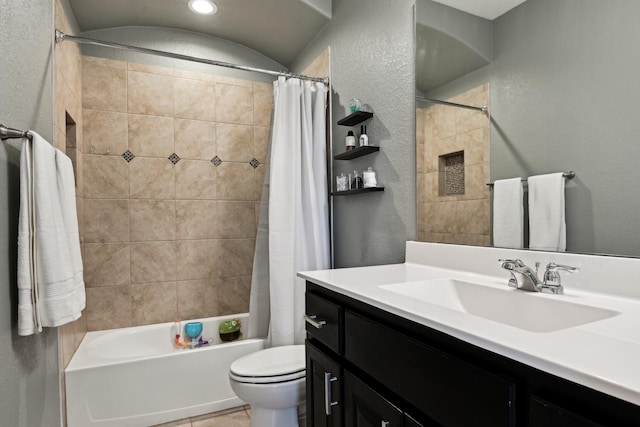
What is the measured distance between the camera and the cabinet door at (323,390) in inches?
44.2

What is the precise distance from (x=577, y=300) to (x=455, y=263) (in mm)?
527

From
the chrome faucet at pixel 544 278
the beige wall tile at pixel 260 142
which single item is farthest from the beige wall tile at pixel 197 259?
the chrome faucet at pixel 544 278

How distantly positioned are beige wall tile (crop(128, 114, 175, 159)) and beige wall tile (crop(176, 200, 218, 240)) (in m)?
0.41

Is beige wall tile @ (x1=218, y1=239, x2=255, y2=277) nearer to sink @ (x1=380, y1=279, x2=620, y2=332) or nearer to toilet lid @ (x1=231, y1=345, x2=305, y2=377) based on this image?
toilet lid @ (x1=231, y1=345, x2=305, y2=377)

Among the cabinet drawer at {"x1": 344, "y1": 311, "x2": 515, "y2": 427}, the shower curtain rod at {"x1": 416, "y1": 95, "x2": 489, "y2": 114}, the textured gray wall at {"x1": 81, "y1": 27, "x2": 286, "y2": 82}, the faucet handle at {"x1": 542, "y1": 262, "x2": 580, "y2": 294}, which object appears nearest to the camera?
the cabinet drawer at {"x1": 344, "y1": 311, "x2": 515, "y2": 427}

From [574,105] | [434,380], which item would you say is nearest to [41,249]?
[434,380]

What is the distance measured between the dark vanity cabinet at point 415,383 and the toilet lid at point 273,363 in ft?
1.06

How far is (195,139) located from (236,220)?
2.35 ft

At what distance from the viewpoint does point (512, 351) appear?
579 mm

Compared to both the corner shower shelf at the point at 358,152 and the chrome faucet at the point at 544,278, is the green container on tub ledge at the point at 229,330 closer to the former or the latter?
the corner shower shelf at the point at 358,152

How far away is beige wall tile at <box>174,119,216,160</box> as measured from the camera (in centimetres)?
273

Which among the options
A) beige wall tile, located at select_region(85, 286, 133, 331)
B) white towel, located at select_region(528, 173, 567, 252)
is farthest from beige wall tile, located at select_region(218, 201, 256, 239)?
white towel, located at select_region(528, 173, 567, 252)

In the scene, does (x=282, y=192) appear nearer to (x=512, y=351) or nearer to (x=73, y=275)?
(x=73, y=275)

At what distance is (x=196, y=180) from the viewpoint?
9.11ft
